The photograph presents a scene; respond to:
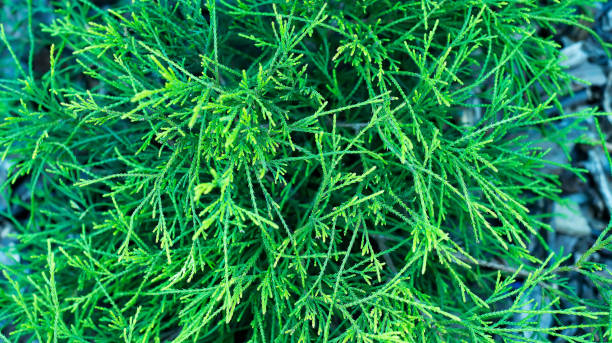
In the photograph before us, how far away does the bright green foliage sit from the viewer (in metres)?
1.42

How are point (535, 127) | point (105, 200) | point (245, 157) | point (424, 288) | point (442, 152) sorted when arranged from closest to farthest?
point (245, 157) → point (442, 152) → point (424, 288) → point (105, 200) → point (535, 127)

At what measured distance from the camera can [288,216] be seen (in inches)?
71.7

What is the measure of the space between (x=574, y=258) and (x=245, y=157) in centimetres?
166

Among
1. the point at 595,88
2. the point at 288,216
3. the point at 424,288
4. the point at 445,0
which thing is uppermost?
the point at 445,0

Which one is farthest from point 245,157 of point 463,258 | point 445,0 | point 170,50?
point 463,258

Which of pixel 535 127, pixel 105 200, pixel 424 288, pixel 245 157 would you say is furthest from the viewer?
pixel 535 127

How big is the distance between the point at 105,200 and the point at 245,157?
0.92 metres

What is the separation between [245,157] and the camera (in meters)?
1.42

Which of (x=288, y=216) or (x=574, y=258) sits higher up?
(x=288, y=216)

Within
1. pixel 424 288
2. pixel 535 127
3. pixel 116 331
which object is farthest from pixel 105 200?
pixel 535 127

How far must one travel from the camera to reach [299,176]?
1807 mm

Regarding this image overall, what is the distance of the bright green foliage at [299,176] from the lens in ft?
4.66

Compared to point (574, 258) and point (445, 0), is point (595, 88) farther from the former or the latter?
point (445, 0)

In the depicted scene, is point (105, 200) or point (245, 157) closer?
point (245, 157)
